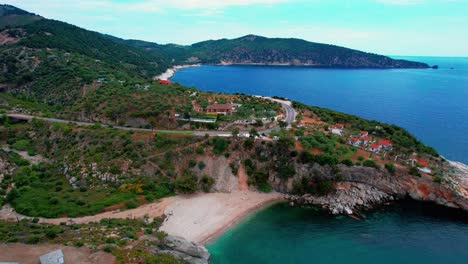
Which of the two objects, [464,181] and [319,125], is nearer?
[464,181]

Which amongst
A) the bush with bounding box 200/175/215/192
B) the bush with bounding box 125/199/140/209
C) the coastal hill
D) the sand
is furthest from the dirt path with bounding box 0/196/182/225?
the bush with bounding box 200/175/215/192

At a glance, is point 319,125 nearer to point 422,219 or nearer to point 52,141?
point 422,219

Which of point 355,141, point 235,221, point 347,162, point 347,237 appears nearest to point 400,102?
point 355,141

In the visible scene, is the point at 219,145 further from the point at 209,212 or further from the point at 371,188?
the point at 371,188

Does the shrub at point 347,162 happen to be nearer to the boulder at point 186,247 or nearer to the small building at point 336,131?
the small building at point 336,131

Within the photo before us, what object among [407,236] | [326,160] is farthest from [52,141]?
[407,236]

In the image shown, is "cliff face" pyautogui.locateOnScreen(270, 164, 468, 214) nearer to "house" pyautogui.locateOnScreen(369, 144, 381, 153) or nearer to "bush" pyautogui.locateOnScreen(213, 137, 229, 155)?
"house" pyautogui.locateOnScreen(369, 144, 381, 153)
